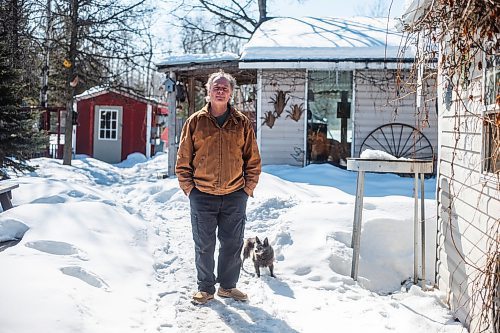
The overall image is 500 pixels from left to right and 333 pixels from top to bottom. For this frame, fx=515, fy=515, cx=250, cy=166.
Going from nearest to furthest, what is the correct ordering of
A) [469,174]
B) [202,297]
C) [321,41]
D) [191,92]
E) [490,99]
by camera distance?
[490,99]
[469,174]
[202,297]
[321,41]
[191,92]

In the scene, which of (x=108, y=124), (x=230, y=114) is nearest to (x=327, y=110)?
(x=230, y=114)

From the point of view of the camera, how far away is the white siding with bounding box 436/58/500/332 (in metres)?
3.57

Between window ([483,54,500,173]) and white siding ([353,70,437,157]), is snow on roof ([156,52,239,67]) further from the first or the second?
window ([483,54,500,173])

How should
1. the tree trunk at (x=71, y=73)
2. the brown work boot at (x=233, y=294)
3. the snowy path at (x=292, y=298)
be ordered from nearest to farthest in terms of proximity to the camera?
the snowy path at (x=292, y=298) < the brown work boot at (x=233, y=294) < the tree trunk at (x=71, y=73)

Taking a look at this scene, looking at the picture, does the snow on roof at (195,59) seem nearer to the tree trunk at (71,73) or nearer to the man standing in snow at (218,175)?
the tree trunk at (71,73)

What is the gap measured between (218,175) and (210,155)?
18 centimetres

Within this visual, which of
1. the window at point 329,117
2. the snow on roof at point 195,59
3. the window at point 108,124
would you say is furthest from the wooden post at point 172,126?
the window at point 108,124

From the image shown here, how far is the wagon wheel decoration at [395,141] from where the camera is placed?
473 inches

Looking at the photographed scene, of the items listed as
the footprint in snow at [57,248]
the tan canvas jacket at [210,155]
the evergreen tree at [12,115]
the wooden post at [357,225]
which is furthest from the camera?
the evergreen tree at [12,115]

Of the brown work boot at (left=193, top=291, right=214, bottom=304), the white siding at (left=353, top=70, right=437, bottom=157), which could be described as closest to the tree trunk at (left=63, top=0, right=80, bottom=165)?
the white siding at (left=353, top=70, right=437, bottom=157)

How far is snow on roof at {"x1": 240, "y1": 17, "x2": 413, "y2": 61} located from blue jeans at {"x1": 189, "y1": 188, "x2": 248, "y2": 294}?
625 cm

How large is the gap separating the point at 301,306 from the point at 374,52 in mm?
8206

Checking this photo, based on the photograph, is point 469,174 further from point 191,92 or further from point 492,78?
point 191,92

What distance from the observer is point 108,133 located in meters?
22.9
